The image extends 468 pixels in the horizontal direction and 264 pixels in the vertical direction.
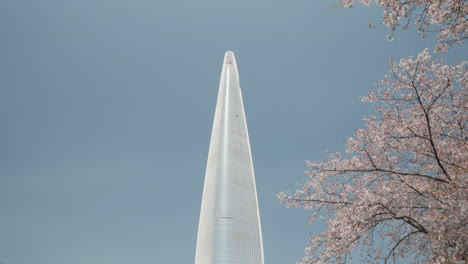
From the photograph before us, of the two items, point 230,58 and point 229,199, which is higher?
point 230,58

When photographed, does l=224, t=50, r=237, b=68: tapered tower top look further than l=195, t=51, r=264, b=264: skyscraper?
Yes

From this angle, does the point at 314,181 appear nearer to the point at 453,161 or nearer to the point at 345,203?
the point at 345,203

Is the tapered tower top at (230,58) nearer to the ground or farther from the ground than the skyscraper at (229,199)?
farther from the ground

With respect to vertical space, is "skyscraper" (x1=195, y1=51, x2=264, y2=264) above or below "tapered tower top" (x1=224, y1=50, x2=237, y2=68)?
below

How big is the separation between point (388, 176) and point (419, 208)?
1.30 meters

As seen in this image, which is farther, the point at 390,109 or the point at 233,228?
the point at 233,228

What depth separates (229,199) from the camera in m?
36.9

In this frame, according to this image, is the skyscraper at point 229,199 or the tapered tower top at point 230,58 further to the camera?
the tapered tower top at point 230,58

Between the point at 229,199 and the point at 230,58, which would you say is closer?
the point at 229,199

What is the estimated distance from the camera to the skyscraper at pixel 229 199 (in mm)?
35188

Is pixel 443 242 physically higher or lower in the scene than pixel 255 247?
lower

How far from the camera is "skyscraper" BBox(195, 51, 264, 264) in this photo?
35.2 meters

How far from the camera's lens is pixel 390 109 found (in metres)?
9.52

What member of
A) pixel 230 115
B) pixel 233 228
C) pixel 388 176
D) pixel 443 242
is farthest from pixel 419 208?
pixel 230 115
